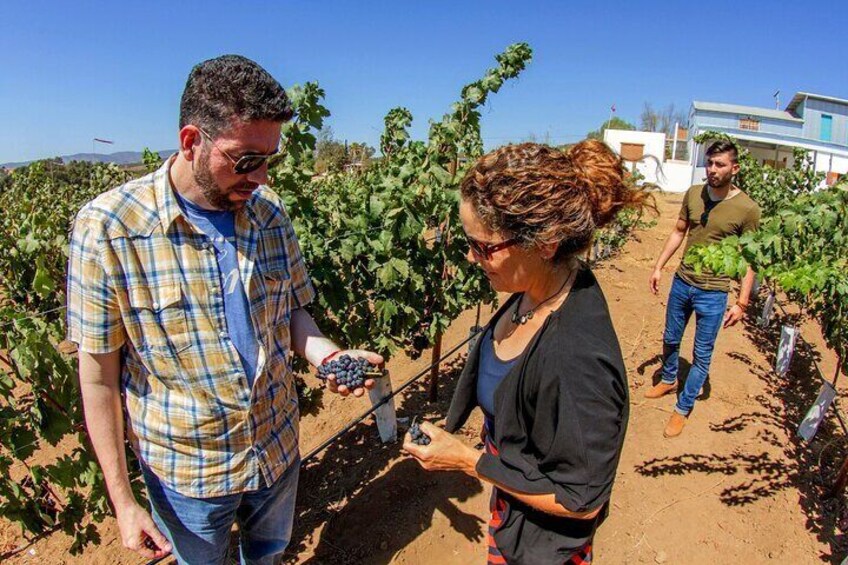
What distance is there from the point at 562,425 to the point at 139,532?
4.10 ft

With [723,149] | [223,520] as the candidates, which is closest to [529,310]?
[223,520]

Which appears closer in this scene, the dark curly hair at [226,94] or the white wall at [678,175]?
the dark curly hair at [226,94]

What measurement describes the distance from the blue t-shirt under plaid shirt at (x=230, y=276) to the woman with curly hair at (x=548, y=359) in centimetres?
58

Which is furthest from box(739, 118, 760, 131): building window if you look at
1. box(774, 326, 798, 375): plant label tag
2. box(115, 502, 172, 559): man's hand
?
box(115, 502, 172, 559): man's hand

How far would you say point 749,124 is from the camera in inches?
1242

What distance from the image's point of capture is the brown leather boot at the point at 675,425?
3.73m

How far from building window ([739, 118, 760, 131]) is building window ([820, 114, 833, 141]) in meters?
5.00

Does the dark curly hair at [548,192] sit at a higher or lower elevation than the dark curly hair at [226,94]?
lower

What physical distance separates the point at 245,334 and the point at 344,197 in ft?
6.70

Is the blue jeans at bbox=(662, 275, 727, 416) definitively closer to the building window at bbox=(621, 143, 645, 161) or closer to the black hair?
the black hair

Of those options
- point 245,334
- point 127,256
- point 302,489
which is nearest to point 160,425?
point 245,334

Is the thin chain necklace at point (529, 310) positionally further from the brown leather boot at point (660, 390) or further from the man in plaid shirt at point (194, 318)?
the brown leather boot at point (660, 390)

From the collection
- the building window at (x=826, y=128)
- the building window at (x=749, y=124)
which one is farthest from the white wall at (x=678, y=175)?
the building window at (x=826, y=128)

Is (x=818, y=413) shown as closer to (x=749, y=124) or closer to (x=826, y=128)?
(x=749, y=124)
